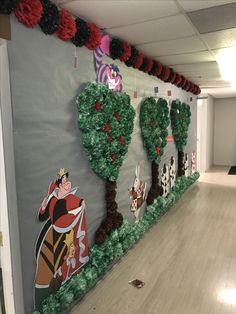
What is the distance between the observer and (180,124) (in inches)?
197

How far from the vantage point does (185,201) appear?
5.19 meters

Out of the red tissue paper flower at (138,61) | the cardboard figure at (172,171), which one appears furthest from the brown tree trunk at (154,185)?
the red tissue paper flower at (138,61)

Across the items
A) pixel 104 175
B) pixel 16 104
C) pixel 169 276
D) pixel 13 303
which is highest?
pixel 16 104

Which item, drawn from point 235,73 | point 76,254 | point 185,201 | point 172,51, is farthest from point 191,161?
point 76,254

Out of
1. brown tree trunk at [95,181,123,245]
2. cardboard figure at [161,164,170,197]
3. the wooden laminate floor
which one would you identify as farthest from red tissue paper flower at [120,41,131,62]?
the wooden laminate floor

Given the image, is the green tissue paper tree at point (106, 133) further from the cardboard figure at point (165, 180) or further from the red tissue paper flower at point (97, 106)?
the cardboard figure at point (165, 180)

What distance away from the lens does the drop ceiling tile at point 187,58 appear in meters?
3.35

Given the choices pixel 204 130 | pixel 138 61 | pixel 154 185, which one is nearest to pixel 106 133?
pixel 138 61

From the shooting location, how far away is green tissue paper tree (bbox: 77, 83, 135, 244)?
2199 mm

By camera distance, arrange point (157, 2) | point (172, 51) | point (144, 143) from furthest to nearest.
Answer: point (144, 143) → point (172, 51) → point (157, 2)

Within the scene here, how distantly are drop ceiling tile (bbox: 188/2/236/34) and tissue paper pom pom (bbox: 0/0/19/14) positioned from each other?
1332mm

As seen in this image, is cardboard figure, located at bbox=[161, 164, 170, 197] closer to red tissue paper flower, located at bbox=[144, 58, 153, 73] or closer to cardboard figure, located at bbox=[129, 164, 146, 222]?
cardboard figure, located at bbox=[129, 164, 146, 222]

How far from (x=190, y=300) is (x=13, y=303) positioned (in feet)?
4.84

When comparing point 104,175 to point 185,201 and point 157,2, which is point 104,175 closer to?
point 157,2
